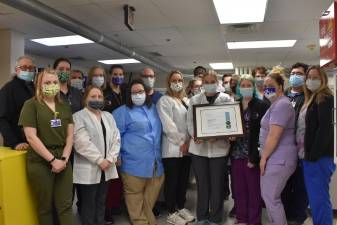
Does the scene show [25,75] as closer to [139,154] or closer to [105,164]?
[105,164]

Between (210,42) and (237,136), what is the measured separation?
479 cm

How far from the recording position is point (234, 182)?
10.8 feet

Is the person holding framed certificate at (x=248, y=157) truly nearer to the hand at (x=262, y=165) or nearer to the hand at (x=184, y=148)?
the hand at (x=262, y=165)

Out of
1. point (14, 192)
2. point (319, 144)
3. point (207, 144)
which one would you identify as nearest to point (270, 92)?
point (319, 144)

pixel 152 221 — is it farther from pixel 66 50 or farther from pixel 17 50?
pixel 66 50

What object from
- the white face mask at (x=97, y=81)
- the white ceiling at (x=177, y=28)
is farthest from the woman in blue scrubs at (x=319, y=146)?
the white ceiling at (x=177, y=28)

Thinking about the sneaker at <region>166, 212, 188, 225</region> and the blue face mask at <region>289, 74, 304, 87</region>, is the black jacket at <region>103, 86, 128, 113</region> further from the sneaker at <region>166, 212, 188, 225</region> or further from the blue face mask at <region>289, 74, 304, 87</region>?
the blue face mask at <region>289, 74, 304, 87</region>

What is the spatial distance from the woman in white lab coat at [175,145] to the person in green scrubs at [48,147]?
1046 mm

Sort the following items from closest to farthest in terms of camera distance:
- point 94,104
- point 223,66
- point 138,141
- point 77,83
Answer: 1. point 94,104
2. point 138,141
3. point 77,83
4. point 223,66

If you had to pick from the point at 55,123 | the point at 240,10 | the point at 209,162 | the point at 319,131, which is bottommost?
the point at 209,162

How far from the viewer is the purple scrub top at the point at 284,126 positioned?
8.95ft

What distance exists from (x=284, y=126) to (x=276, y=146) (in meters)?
0.20

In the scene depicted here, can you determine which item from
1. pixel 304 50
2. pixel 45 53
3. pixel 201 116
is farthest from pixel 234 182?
pixel 45 53

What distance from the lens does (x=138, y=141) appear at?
3.15 metres
